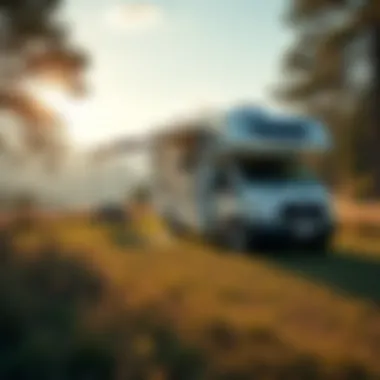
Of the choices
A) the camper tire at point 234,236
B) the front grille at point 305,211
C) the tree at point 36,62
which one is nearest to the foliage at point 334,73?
the front grille at point 305,211

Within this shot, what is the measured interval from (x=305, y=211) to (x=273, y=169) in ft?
0.56

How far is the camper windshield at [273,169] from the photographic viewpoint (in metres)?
2.73

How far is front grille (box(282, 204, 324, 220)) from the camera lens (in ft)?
9.09

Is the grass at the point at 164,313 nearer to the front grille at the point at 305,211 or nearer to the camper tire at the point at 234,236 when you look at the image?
the camper tire at the point at 234,236

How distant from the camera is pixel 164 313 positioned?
2734 mm

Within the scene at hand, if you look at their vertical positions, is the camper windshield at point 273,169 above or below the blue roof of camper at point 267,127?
below

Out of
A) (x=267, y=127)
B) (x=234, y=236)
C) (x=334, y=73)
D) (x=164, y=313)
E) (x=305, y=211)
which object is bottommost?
(x=164, y=313)

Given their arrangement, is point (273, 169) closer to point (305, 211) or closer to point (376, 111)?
point (305, 211)

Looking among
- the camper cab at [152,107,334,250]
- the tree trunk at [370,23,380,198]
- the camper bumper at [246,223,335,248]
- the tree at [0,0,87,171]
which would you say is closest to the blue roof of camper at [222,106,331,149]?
the camper cab at [152,107,334,250]

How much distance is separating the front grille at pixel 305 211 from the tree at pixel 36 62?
78cm

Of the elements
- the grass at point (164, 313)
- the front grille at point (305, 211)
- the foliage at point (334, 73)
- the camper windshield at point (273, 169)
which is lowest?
the grass at point (164, 313)

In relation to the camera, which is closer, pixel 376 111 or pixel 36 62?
pixel 376 111

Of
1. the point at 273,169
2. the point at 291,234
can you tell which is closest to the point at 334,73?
the point at 273,169

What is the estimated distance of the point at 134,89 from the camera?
9.07ft
